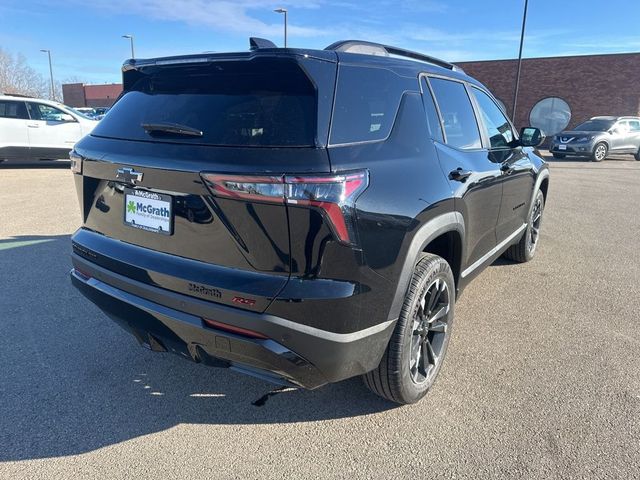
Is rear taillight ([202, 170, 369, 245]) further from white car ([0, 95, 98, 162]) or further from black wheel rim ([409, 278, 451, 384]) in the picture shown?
white car ([0, 95, 98, 162])

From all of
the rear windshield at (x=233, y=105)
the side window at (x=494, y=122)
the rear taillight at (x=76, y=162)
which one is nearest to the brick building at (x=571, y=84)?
Result: the side window at (x=494, y=122)

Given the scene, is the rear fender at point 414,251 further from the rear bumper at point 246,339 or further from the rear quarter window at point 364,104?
the rear quarter window at point 364,104

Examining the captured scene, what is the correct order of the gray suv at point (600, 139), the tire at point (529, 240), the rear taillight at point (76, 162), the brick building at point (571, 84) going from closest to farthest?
the rear taillight at point (76, 162) → the tire at point (529, 240) → the gray suv at point (600, 139) → the brick building at point (571, 84)

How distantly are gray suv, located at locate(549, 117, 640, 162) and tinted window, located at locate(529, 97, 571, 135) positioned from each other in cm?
760

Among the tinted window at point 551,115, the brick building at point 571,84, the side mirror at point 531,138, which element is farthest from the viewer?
the tinted window at point 551,115

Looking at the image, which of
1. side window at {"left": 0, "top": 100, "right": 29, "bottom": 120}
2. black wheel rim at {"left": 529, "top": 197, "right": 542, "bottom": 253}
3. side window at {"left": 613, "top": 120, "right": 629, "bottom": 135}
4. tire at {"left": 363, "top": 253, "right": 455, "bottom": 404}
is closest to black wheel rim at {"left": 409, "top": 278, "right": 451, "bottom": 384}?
tire at {"left": 363, "top": 253, "right": 455, "bottom": 404}

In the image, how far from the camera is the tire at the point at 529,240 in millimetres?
5051

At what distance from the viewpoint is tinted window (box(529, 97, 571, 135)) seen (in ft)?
89.4

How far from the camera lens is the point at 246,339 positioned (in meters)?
2.06

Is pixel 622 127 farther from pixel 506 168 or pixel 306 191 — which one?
pixel 306 191

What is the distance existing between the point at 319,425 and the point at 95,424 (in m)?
1.20

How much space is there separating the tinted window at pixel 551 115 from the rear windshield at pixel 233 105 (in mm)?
28371

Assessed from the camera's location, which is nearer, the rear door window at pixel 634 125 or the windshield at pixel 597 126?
the windshield at pixel 597 126

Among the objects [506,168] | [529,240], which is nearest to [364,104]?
[506,168]
